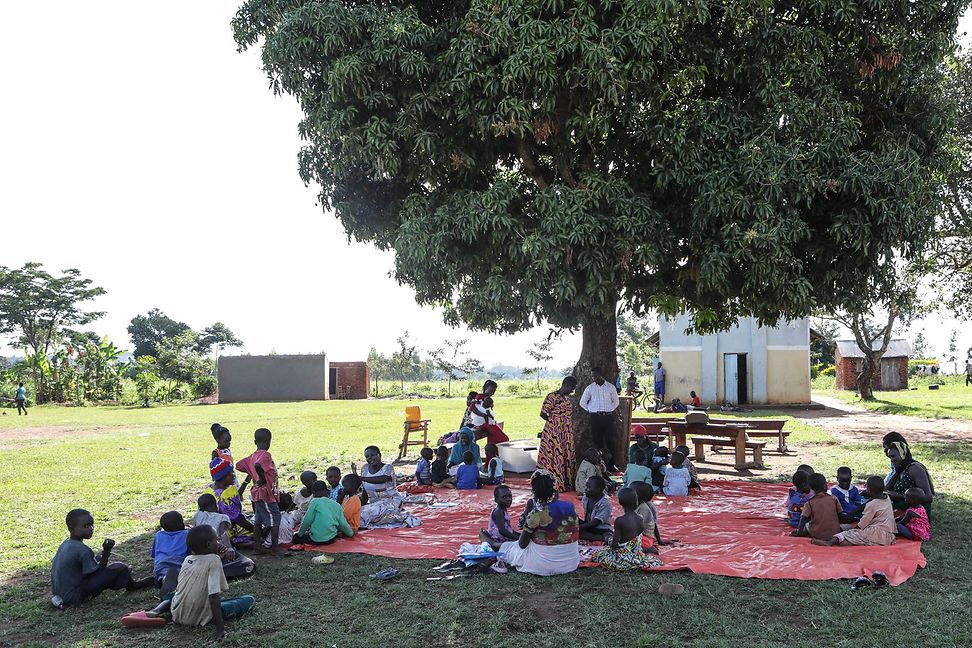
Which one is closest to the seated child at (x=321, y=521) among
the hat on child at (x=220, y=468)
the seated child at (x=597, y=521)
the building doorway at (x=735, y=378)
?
the hat on child at (x=220, y=468)

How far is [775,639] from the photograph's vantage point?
5.20m

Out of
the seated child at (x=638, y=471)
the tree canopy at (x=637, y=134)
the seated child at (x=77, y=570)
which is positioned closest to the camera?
the seated child at (x=77, y=570)

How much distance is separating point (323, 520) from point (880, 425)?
1920 cm

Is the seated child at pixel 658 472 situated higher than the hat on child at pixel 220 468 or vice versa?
the hat on child at pixel 220 468

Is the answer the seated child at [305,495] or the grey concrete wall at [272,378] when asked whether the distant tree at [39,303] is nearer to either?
the grey concrete wall at [272,378]

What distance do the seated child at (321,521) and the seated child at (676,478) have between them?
4958 millimetres

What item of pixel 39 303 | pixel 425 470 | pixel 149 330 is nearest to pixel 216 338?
pixel 149 330

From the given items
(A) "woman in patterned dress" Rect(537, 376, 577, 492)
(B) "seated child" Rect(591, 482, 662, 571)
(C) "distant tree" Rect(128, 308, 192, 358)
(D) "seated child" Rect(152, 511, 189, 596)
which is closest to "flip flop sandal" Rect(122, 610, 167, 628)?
(D) "seated child" Rect(152, 511, 189, 596)

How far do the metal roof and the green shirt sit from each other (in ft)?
162

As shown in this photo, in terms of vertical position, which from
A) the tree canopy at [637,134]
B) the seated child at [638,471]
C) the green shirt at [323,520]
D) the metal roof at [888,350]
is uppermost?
the tree canopy at [637,134]

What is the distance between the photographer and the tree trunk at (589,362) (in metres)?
12.8

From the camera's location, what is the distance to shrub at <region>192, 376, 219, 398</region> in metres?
45.5

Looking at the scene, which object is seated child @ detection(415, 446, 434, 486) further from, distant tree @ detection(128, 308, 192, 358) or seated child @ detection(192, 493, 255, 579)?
distant tree @ detection(128, 308, 192, 358)

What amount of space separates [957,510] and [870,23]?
6.68m
